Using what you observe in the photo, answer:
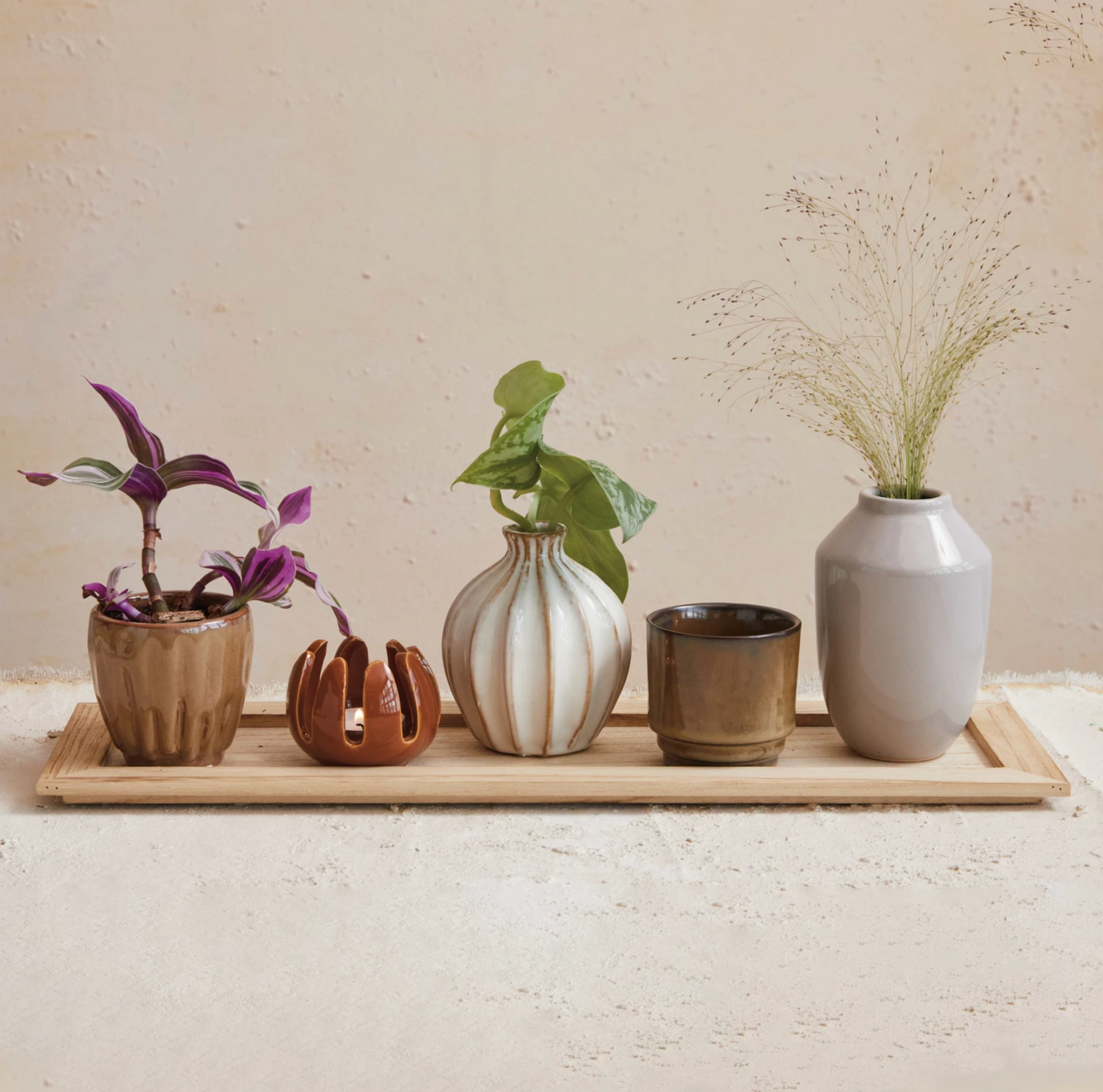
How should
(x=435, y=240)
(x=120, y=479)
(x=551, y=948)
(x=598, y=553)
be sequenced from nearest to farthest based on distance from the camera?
(x=551, y=948) → (x=120, y=479) → (x=598, y=553) → (x=435, y=240)

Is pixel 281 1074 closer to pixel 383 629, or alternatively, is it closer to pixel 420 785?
pixel 420 785

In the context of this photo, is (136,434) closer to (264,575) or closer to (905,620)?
(264,575)

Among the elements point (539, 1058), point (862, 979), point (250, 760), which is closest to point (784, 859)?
point (862, 979)

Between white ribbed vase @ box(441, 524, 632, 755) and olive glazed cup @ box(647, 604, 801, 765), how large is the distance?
0.11 feet

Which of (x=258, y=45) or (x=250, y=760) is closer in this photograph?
(x=250, y=760)

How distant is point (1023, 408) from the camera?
1210mm

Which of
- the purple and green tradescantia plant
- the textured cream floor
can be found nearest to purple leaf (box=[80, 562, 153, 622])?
the purple and green tradescantia plant

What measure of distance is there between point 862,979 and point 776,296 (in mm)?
699

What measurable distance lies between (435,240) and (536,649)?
48 centimetres

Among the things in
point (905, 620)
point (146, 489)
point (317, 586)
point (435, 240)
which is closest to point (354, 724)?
point (317, 586)

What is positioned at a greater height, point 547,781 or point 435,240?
point 435,240

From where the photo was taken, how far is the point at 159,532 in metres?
0.81

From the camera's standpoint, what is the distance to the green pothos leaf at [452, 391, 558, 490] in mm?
802

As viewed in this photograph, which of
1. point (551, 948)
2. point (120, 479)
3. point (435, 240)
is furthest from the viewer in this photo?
point (435, 240)
